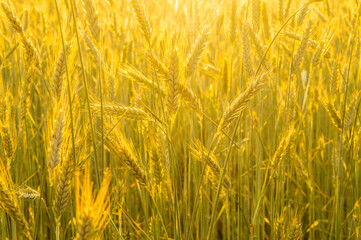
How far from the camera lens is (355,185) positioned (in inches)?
52.0

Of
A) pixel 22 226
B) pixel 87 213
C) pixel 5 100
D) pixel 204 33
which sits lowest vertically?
pixel 22 226

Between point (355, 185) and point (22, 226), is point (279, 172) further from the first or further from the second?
point (22, 226)

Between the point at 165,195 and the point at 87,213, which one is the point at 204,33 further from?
the point at 87,213

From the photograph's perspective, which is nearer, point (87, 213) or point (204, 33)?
point (87, 213)

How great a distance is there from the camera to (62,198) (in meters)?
0.72

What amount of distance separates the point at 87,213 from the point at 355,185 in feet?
3.65

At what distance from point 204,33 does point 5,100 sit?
1.82 ft

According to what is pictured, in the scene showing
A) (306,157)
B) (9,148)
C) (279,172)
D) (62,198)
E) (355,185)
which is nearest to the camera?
(62,198)

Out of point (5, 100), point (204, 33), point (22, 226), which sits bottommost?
point (22, 226)

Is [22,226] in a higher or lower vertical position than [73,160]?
lower

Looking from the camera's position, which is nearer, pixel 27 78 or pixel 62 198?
pixel 62 198

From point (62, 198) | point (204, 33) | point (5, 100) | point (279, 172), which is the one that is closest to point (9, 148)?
point (5, 100)

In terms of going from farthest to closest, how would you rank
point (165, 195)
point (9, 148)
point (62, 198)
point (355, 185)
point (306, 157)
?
point (306, 157), point (355, 185), point (165, 195), point (9, 148), point (62, 198)

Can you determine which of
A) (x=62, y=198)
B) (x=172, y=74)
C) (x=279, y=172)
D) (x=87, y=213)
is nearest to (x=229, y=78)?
(x=279, y=172)
